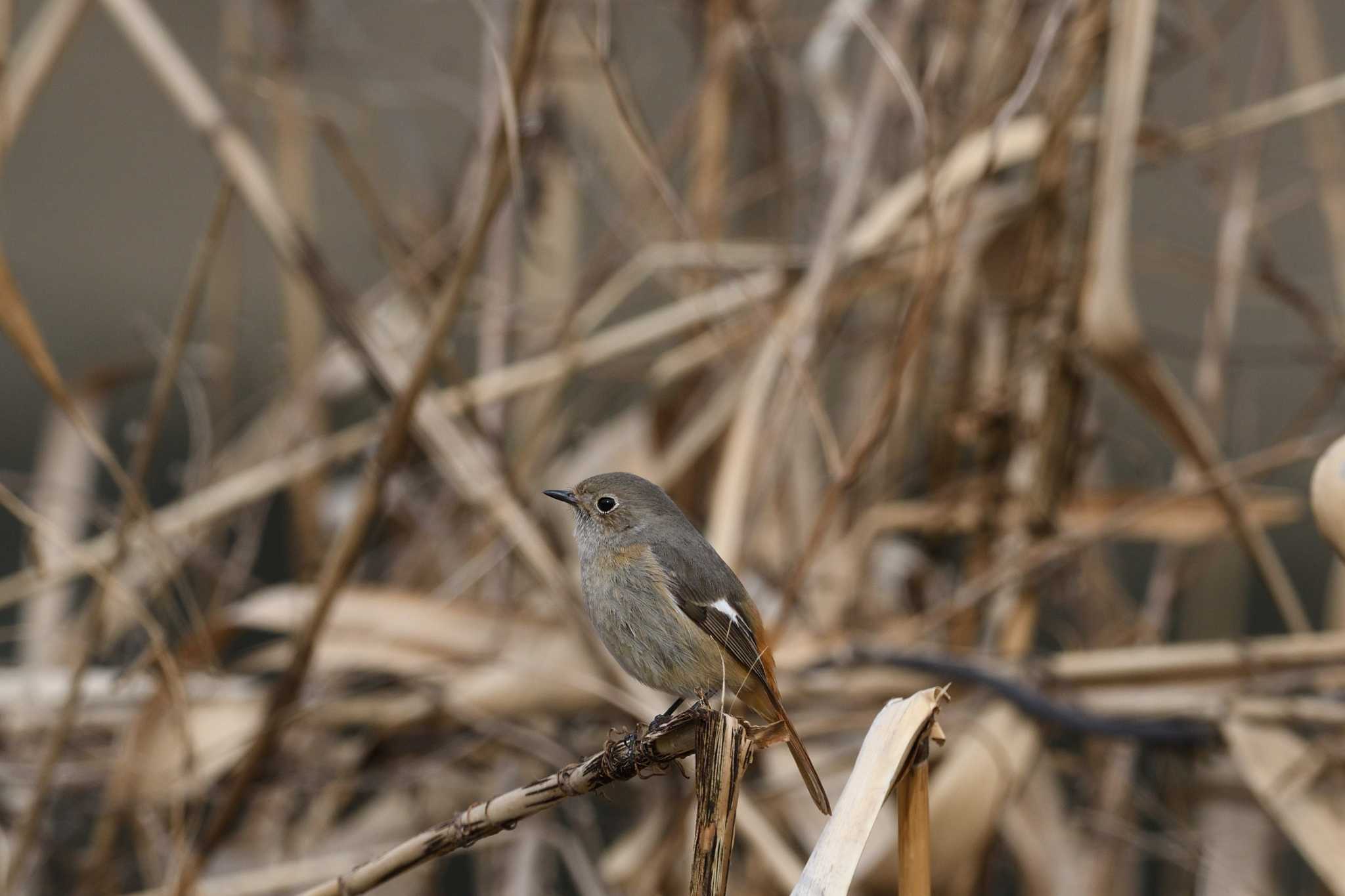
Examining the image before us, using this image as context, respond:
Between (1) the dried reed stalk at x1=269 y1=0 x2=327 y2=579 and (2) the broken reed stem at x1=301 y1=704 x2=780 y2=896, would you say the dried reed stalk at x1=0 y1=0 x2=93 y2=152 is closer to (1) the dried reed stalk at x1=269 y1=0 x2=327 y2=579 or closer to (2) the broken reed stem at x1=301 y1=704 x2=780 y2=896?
(1) the dried reed stalk at x1=269 y1=0 x2=327 y2=579

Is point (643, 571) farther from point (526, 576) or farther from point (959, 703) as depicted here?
point (526, 576)

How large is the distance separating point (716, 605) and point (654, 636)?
0.06 m

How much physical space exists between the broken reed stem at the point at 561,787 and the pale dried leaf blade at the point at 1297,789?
2.41ft

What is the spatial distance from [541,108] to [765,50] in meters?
0.39

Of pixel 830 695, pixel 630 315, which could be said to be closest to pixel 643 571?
pixel 830 695

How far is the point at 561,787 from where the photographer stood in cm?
66

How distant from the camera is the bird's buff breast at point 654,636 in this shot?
88cm

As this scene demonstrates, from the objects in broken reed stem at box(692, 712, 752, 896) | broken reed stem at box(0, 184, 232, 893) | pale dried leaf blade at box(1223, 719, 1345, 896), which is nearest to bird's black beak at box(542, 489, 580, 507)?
broken reed stem at box(692, 712, 752, 896)

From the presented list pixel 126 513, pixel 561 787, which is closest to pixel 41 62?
pixel 126 513

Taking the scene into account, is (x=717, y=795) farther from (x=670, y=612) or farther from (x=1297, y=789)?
(x=1297, y=789)

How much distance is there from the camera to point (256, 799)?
1847mm

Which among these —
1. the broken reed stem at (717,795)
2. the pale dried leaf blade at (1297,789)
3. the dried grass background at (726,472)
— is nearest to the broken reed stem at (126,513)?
the dried grass background at (726,472)

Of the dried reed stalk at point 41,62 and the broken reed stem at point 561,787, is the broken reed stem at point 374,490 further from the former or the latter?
the dried reed stalk at point 41,62

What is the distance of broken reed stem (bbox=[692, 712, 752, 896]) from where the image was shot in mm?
625
